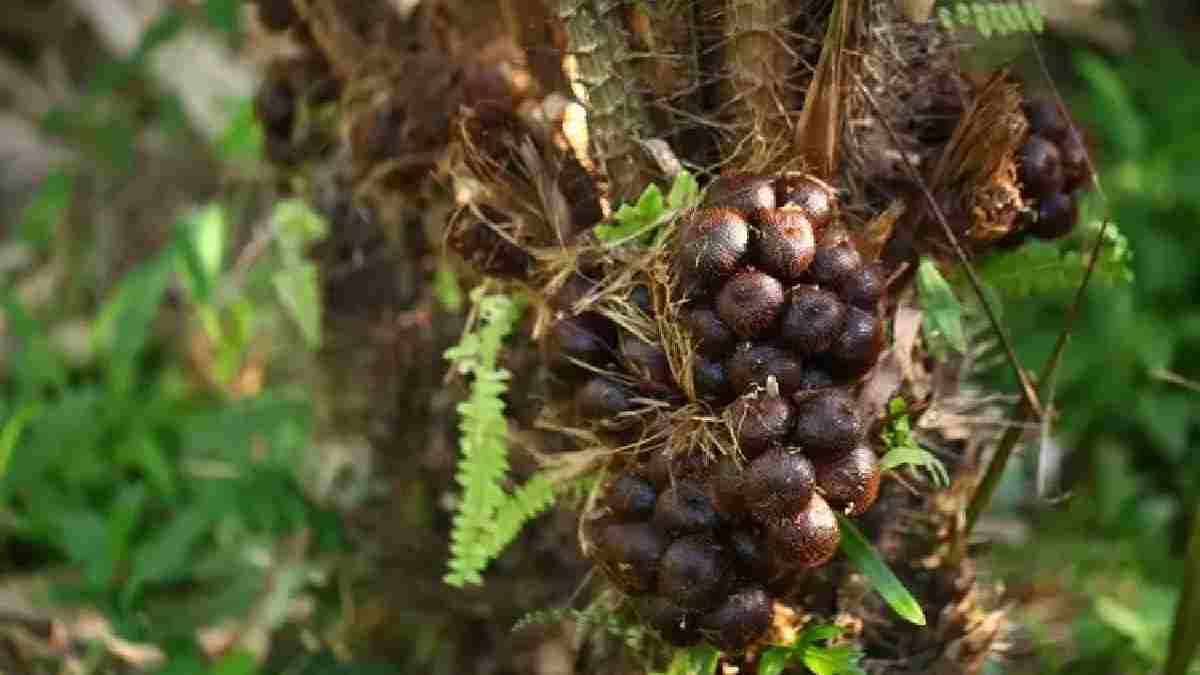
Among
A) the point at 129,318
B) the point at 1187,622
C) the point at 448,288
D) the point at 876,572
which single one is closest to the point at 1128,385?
the point at 1187,622

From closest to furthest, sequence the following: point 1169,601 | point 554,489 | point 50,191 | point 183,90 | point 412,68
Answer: point 554,489 → point 412,68 → point 1169,601 → point 50,191 → point 183,90

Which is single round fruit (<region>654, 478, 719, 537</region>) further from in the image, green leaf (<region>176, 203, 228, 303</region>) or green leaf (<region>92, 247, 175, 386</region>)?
green leaf (<region>92, 247, 175, 386</region>)

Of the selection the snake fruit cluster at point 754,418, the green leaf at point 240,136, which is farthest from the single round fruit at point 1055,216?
the green leaf at point 240,136

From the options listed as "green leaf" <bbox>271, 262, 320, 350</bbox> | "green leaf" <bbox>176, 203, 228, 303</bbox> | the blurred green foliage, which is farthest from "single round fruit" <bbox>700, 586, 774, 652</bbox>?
"green leaf" <bbox>176, 203, 228, 303</bbox>

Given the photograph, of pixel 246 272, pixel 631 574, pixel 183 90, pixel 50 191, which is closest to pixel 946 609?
pixel 631 574

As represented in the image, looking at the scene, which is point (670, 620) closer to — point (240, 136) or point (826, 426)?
point (826, 426)

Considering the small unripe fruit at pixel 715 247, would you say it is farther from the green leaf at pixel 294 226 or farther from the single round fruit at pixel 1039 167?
the green leaf at pixel 294 226

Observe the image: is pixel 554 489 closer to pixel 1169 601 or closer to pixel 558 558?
pixel 558 558
